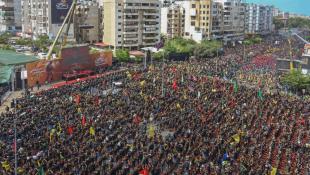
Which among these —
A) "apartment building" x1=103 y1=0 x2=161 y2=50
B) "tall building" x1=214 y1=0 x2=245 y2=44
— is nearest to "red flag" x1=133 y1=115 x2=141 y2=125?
"apartment building" x1=103 y1=0 x2=161 y2=50

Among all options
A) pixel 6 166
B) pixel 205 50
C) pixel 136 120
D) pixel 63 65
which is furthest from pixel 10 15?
pixel 6 166

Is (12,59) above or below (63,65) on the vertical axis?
above

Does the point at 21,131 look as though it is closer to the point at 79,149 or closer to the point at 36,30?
the point at 79,149

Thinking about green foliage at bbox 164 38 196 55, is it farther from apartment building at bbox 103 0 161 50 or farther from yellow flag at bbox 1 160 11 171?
yellow flag at bbox 1 160 11 171

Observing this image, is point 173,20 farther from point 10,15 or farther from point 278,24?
point 278,24

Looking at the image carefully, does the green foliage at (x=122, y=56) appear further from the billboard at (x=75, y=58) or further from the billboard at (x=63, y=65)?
the billboard at (x=75, y=58)
